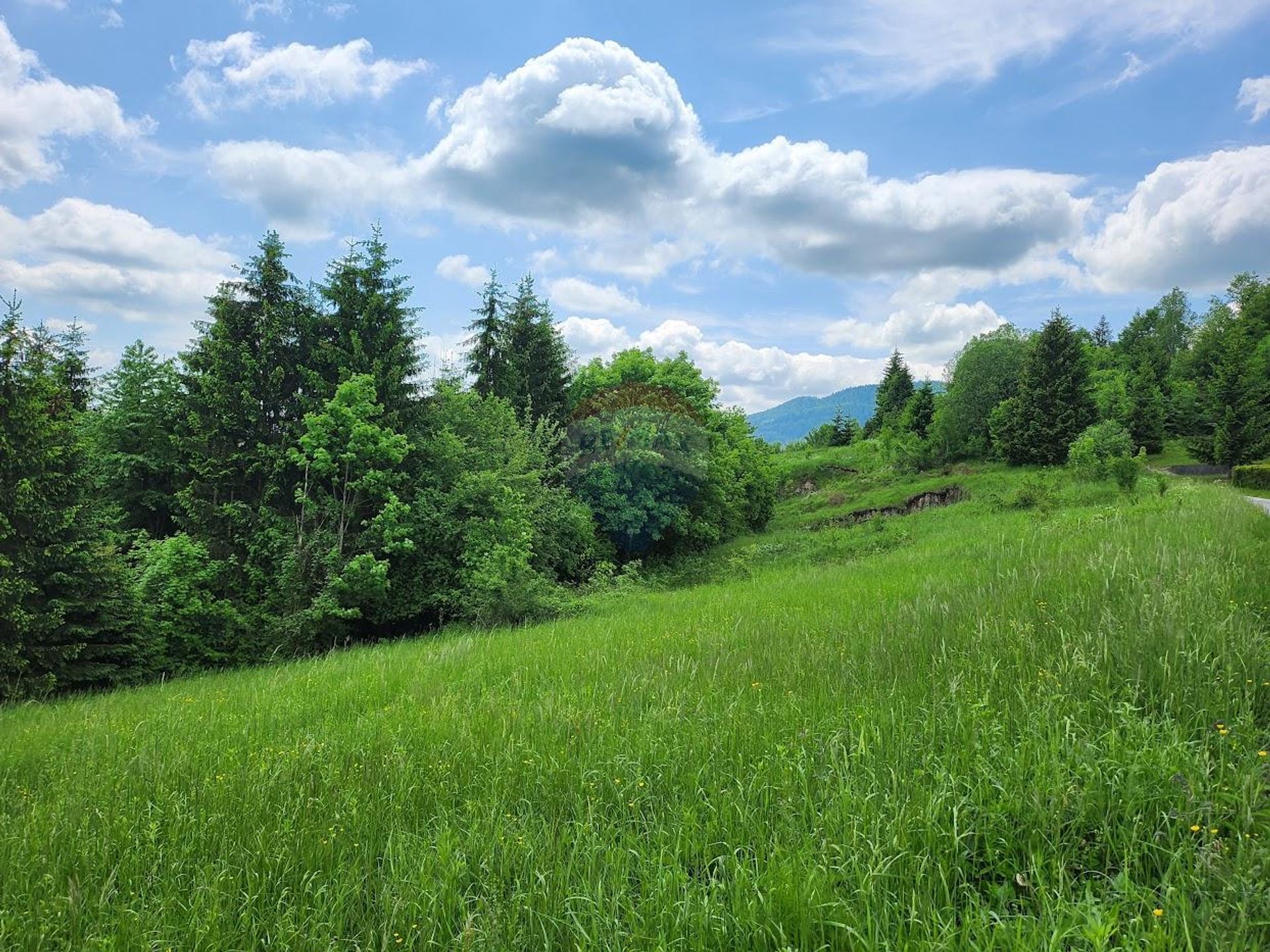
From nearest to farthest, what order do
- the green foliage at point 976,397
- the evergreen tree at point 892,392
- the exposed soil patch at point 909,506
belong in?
the exposed soil patch at point 909,506 < the green foliage at point 976,397 < the evergreen tree at point 892,392

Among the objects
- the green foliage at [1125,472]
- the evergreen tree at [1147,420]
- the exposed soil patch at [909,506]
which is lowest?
the exposed soil patch at [909,506]

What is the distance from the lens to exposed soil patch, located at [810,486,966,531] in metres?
41.8

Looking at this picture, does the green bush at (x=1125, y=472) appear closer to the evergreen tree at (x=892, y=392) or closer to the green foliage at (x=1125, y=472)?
the green foliage at (x=1125, y=472)

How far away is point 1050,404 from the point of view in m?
44.3

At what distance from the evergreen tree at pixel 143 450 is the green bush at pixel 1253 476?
48.0 m

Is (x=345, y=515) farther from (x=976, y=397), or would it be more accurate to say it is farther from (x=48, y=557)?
(x=976, y=397)

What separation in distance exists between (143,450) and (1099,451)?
42526 millimetres

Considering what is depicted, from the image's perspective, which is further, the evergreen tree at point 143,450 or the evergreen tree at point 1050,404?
the evergreen tree at point 1050,404

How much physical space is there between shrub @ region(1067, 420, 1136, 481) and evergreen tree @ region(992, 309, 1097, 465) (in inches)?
336

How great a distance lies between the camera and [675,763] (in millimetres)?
3492

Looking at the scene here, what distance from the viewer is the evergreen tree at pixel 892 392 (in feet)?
264

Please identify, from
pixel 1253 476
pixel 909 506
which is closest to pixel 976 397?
pixel 909 506

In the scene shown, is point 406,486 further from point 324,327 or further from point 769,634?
point 769,634

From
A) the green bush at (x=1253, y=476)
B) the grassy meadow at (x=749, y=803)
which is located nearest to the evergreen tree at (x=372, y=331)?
the grassy meadow at (x=749, y=803)
